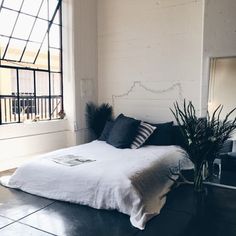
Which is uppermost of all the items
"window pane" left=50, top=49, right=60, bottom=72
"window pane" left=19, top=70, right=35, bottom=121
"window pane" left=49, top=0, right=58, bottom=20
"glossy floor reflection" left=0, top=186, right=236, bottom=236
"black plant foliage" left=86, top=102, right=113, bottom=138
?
"window pane" left=49, top=0, right=58, bottom=20

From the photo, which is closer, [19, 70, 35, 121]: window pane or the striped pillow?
the striped pillow

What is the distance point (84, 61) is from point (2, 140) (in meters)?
1.97

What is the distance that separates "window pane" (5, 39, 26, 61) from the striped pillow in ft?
7.08

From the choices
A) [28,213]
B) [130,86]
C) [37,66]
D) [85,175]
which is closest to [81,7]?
[37,66]

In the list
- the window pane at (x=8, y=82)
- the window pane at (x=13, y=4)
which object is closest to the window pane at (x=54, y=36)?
the window pane at (x=13, y=4)

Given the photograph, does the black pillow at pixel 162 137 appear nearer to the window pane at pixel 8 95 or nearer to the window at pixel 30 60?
the window at pixel 30 60

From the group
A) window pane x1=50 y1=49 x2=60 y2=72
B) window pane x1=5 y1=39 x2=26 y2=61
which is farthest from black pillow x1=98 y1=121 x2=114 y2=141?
window pane x1=5 y1=39 x2=26 y2=61

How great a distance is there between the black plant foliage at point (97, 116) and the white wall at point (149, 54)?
21cm

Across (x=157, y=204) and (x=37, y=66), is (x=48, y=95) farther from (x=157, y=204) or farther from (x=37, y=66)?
(x=157, y=204)

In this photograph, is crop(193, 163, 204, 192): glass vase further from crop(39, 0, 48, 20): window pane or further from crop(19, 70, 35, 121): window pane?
crop(39, 0, 48, 20): window pane

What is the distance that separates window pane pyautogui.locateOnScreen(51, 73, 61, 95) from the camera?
15.1 feet

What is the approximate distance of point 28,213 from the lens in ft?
8.59

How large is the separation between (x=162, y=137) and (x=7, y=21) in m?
2.85

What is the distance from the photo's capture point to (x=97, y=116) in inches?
190
